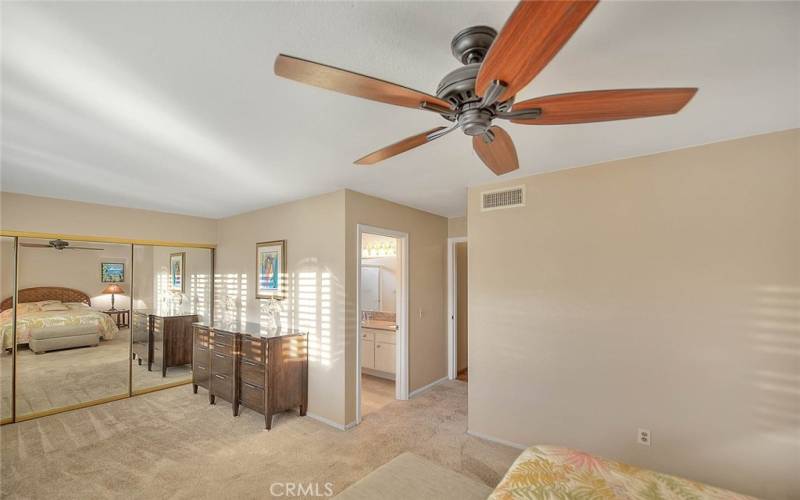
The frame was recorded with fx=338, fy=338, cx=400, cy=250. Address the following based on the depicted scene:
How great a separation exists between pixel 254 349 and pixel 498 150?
3056mm

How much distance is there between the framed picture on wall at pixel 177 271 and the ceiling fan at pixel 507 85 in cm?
465

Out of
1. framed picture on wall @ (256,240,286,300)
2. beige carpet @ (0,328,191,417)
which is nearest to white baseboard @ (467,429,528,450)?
framed picture on wall @ (256,240,286,300)

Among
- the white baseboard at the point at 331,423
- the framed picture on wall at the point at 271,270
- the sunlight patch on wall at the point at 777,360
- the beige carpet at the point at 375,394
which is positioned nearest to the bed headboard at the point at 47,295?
the framed picture on wall at the point at 271,270

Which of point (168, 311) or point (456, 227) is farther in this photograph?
point (456, 227)

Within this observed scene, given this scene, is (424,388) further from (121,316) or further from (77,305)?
(77,305)

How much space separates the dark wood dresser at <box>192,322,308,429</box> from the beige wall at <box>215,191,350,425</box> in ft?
0.48

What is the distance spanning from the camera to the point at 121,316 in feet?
13.7

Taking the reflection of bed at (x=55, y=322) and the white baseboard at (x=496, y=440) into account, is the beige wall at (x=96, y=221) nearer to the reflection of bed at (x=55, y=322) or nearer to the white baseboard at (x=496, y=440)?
the reflection of bed at (x=55, y=322)

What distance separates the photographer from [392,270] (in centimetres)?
564

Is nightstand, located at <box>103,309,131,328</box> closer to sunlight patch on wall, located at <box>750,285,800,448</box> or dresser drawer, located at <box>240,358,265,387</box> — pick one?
dresser drawer, located at <box>240,358,265,387</box>

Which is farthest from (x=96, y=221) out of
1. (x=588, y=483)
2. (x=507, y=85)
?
(x=588, y=483)

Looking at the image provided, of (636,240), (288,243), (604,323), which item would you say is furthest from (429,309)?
(636,240)

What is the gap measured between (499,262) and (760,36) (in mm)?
2100

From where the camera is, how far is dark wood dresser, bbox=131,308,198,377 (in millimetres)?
4285
